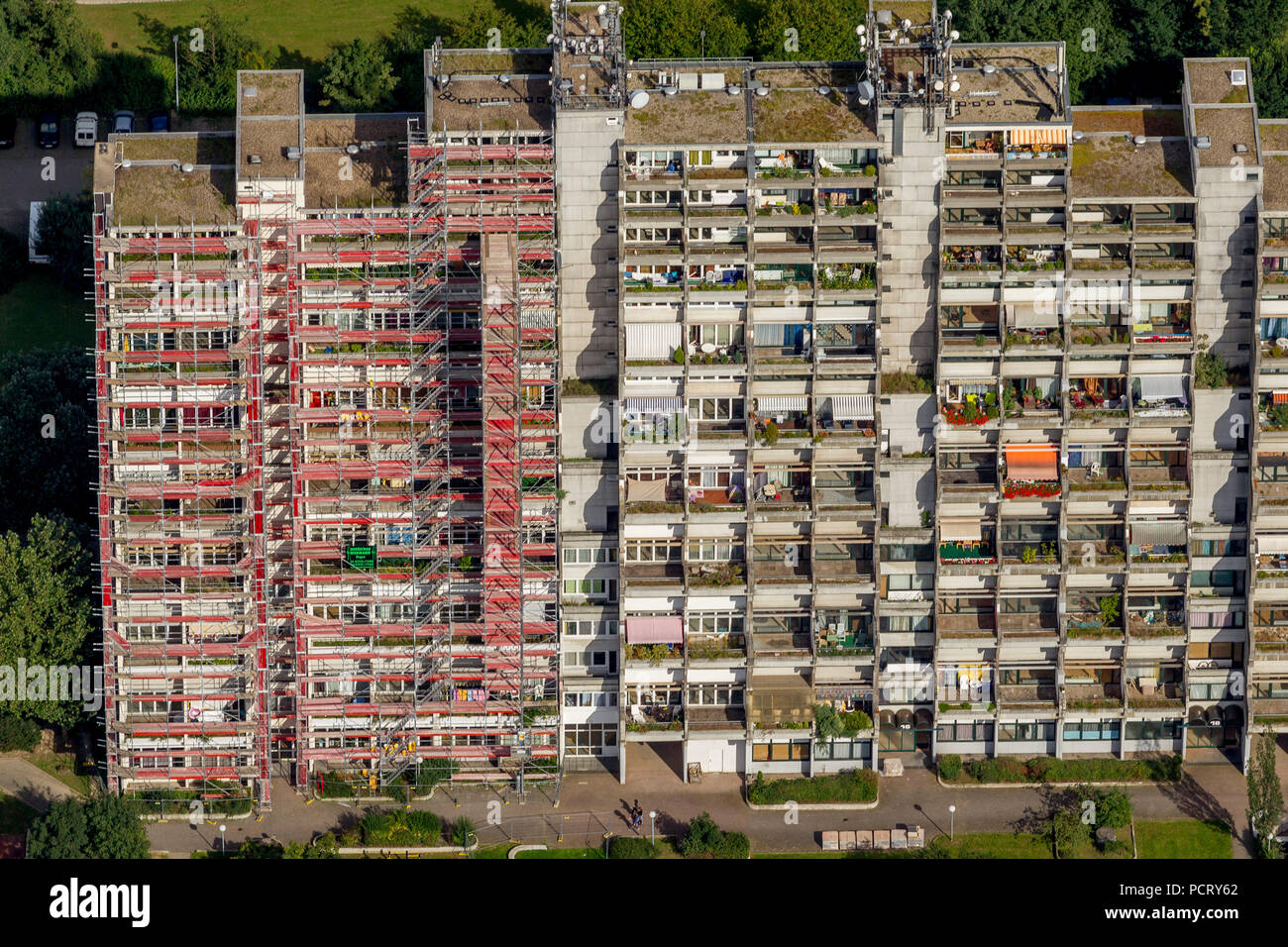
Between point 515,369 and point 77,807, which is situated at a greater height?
point 515,369
